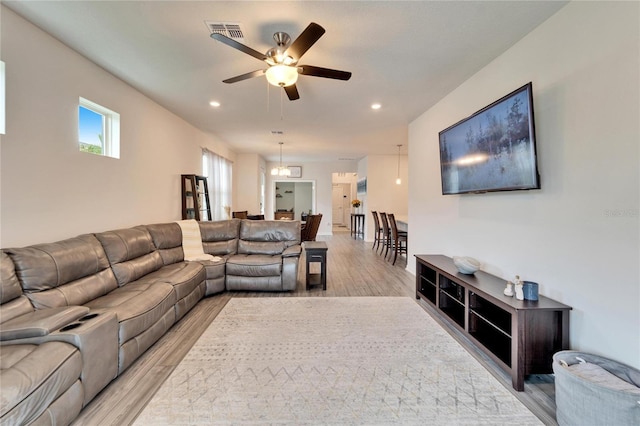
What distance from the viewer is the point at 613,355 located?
5.44ft

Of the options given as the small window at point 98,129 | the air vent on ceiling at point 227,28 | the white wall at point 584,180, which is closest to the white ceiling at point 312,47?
the air vent on ceiling at point 227,28

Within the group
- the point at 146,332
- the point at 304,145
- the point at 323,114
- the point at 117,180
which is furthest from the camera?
the point at 304,145

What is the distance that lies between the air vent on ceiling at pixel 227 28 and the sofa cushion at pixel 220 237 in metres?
2.80

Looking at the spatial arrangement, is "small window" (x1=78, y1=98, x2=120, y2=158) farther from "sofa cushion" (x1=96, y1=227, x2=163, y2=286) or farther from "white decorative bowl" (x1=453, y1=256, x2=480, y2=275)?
"white decorative bowl" (x1=453, y1=256, x2=480, y2=275)

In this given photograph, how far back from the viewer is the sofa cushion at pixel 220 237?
4176 millimetres

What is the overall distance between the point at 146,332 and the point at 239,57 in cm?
261

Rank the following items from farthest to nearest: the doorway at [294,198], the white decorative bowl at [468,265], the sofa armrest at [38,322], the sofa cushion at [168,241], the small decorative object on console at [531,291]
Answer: the doorway at [294,198] → the sofa cushion at [168,241] → the white decorative bowl at [468,265] → the small decorative object on console at [531,291] → the sofa armrest at [38,322]

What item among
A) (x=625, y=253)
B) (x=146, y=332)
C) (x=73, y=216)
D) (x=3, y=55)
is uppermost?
(x=3, y=55)

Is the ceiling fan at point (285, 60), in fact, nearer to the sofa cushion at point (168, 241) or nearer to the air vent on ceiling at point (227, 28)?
the air vent on ceiling at point (227, 28)

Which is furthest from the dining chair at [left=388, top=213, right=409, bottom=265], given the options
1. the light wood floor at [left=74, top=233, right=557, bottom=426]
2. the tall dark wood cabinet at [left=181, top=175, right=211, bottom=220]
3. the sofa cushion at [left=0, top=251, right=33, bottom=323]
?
the sofa cushion at [left=0, top=251, right=33, bottom=323]

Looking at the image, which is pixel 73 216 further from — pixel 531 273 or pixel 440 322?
pixel 531 273

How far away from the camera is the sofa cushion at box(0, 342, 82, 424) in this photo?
117 cm

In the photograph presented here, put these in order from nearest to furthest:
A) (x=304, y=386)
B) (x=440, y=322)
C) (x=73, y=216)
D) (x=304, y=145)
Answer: (x=304, y=386) < (x=73, y=216) < (x=440, y=322) < (x=304, y=145)

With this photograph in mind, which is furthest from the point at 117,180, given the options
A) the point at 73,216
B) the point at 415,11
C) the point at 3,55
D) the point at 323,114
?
the point at 415,11
